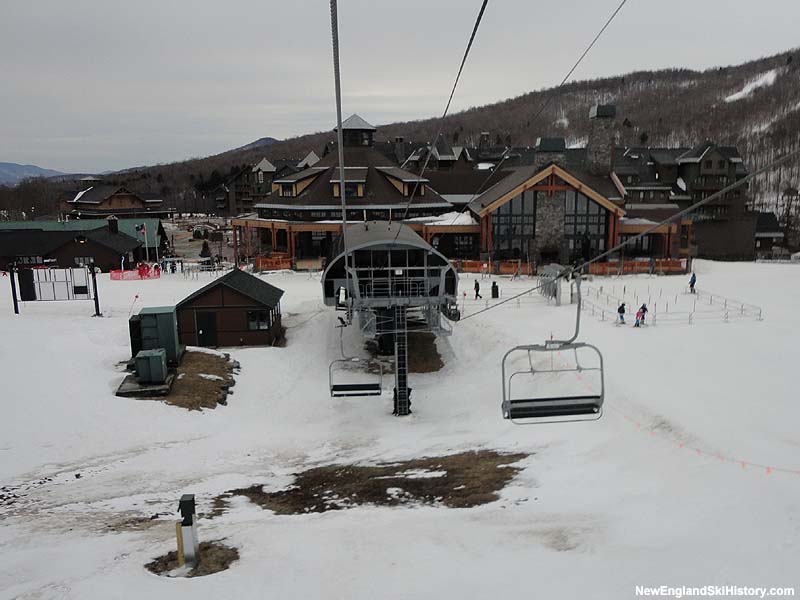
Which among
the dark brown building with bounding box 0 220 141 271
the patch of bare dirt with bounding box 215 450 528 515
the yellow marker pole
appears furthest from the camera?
the dark brown building with bounding box 0 220 141 271

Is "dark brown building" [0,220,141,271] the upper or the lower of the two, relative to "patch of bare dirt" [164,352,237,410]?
upper

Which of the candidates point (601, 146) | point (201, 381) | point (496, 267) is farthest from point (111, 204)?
point (201, 381)

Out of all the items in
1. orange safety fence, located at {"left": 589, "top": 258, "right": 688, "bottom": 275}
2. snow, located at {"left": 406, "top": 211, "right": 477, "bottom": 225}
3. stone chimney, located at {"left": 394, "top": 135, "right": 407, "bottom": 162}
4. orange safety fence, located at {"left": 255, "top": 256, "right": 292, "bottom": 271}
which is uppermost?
stone chimney, located at {"left": 394, "top": 135, "right": 407, "bottom": 162}

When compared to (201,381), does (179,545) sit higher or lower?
higher

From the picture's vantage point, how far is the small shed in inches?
1091

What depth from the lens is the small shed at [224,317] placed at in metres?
27.7

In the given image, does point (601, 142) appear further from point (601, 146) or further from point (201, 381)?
point (201, 381)

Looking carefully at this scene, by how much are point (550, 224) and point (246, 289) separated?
28286 millimetres

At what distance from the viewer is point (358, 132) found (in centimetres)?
5938

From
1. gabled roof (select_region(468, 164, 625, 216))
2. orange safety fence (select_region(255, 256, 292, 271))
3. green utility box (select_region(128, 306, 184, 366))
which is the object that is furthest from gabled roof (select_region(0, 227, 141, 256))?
gabled roof (select_region(468, 164, 625, 216))

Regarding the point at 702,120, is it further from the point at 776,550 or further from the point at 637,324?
the point at 776,550

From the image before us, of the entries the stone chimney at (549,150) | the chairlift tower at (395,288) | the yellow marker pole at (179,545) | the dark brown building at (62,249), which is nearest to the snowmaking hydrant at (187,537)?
the yellow marker pole at (179,545)

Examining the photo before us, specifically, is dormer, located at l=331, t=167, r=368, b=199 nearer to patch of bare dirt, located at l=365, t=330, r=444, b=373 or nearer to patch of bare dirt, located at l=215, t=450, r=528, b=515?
patch of bare dirt, located at l=365, t=330, r=444, b=373

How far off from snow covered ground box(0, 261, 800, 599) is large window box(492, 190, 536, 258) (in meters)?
18.9
